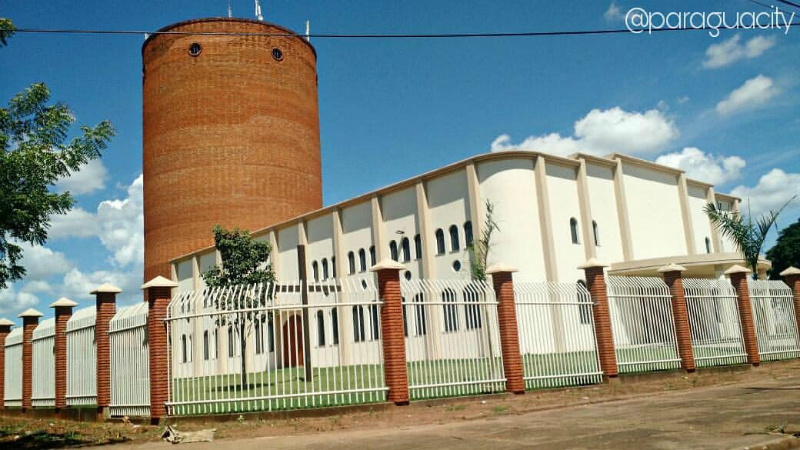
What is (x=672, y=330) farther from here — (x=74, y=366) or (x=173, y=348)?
(x=74, y=366)

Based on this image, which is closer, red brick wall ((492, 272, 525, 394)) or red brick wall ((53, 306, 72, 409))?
red brick wall ((492, 272, 525, 394))

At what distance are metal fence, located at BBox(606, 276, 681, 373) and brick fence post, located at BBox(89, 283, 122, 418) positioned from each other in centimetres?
1044

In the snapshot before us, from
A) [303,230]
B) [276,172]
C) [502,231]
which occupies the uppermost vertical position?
[276,172]

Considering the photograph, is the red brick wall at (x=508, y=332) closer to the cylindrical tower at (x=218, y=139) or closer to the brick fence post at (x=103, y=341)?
the brick fence post at (x=103, y=341)

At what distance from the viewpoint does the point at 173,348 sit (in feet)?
41.7

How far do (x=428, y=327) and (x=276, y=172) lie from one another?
104ft

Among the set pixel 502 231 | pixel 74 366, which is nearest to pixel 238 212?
pixel 502 231

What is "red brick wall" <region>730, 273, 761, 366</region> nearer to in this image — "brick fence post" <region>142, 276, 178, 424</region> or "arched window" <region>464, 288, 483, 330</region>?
"arched window" <region>464, 288, 483, 330</region>

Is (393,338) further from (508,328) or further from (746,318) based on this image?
(746,318)

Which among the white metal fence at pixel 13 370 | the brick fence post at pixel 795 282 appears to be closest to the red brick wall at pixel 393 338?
the white metal fence at pixel 13 370

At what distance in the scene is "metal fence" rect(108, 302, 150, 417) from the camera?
1286 centimetres

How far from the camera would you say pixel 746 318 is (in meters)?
17.9

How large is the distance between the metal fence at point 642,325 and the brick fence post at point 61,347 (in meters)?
12.5

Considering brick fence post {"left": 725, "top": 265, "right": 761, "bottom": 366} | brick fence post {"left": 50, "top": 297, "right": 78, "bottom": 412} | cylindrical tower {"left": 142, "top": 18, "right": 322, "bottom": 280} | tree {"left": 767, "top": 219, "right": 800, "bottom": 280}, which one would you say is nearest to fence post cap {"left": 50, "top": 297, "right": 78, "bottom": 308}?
brick fence post {"left": 50, "top": 297, "right": 78, "bottom": 412}
